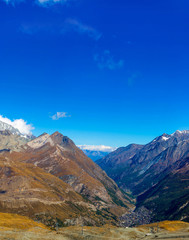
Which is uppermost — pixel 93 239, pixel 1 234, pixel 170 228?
pixel 1 234

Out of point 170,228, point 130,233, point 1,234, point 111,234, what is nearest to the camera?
point 1,234

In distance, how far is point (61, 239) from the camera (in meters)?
123

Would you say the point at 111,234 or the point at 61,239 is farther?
the point at 111,234

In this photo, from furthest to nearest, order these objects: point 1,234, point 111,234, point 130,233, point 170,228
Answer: point 170,228 < point 130,233 < point 111,234 < point 1,234

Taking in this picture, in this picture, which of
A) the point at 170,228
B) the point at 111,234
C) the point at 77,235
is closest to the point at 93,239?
the point at 77,235

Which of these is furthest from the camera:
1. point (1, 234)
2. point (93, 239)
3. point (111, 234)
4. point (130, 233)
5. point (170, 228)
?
point (170, 228)

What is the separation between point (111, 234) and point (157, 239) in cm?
3336

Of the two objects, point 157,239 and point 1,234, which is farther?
point 157,239

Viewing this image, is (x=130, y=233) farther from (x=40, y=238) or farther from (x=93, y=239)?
(x=40, y=238)

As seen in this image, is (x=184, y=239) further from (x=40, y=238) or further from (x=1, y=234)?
(x=1, y=234)

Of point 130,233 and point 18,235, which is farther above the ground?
point 18,235

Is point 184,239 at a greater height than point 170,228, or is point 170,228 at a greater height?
point 184,239

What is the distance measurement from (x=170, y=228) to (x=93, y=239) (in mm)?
110538

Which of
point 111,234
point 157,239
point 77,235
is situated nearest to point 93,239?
point 77,235
